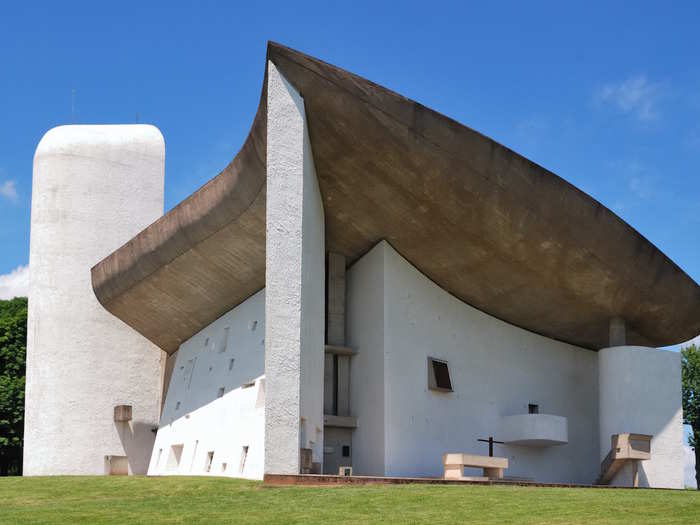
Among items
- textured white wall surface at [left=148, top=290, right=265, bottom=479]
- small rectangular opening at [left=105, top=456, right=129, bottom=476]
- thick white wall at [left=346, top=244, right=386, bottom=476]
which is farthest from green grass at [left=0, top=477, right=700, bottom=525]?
small rectangular opening at [left=105, top=456, right=129, bottom=476]

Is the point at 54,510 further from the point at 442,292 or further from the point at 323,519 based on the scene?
the point at 442,292

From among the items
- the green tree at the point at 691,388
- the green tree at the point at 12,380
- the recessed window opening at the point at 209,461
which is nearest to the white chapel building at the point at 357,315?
the recessed window opening at the point at 209,461

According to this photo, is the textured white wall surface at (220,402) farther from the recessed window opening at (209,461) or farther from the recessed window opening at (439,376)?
the recessed window opening at (439,376)

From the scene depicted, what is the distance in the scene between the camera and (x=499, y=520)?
1188cm

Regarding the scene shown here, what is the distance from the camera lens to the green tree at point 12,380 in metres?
38.3

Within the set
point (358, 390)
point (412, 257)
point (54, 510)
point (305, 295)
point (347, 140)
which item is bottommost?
point (54, 510)

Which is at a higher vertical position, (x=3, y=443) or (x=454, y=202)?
(x=454, y=202)

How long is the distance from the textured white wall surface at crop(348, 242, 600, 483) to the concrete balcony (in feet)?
0.87

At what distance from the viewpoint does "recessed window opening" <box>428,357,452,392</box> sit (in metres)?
23.2

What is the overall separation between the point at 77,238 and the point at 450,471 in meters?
17.4

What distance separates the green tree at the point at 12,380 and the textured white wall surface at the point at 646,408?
950 inches

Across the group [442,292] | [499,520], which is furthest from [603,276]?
[499,520]

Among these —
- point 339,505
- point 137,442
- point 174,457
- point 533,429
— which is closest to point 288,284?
point 339,505

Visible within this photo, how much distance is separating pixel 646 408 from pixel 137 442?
1647 cm
